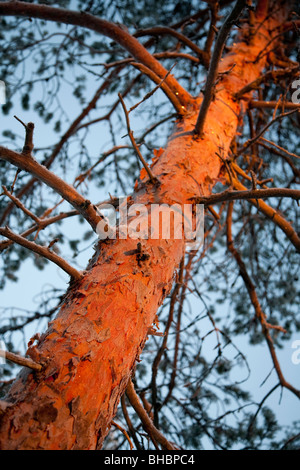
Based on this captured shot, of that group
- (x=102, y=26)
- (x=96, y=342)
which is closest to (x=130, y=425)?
(x=96, y=342)

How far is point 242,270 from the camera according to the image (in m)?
3.14

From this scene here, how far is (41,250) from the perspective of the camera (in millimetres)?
1221

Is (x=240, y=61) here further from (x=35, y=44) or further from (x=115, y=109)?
(x=35, y=44)

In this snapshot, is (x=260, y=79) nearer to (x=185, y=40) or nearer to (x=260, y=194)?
(x=185, y=40)

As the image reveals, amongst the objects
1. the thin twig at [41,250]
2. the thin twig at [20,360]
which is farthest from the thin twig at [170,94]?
the thin twig at [20,360]

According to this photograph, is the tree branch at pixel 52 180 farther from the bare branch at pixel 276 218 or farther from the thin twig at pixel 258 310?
the thin twig at pixel 258 310

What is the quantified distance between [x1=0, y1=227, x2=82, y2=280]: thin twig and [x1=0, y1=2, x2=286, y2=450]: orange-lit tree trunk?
0.05 m

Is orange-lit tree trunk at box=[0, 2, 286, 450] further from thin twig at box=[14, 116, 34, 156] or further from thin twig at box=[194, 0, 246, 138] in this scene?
thin twig at box=[14, 116, 34, 156]

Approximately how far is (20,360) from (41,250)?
404 mm

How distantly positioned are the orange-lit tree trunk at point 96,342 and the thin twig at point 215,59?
0.35 metres

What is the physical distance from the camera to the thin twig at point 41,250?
3.93 feet
